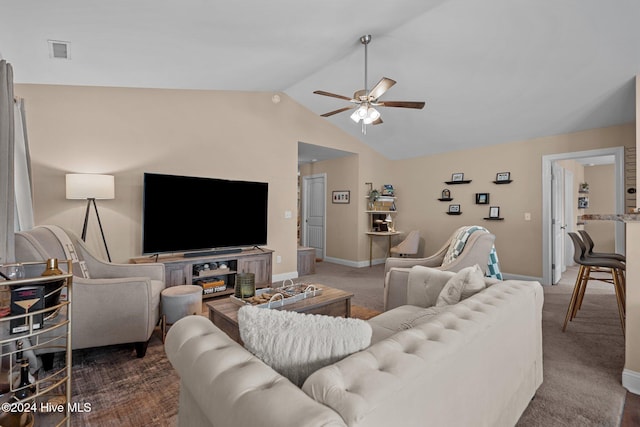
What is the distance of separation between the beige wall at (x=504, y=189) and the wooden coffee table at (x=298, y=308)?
380cm

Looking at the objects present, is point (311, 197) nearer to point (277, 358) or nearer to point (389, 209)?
point (389, 209)

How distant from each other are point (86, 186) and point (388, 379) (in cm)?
337

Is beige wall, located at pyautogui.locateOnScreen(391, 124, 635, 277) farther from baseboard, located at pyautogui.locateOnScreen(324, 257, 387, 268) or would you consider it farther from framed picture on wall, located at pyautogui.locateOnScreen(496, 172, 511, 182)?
baseboard, located at pyautogui.locateOnScreen(324, 257, 387, 268)

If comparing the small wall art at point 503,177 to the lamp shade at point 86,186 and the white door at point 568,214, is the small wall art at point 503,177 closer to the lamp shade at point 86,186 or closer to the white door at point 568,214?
the white door at point 568,214

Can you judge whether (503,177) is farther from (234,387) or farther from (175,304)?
(234,387)

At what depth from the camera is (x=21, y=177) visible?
2.61 meters

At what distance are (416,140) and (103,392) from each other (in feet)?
18.2

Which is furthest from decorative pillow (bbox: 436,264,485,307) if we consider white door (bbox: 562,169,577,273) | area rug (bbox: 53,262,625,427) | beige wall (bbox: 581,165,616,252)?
beige wall (bbox: 581,165,616,252)

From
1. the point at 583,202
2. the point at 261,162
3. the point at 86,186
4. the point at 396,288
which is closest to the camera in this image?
→ the point at 396,288

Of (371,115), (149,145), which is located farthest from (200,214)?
(371,115)

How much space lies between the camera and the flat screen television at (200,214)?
3416 millimetres

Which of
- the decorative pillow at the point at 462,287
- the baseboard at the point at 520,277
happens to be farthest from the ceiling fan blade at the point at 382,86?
the baseboard at the point at 520,277

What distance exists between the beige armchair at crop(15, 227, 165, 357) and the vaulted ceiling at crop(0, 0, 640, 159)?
1455 mm

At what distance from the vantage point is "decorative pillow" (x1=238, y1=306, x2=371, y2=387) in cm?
92
